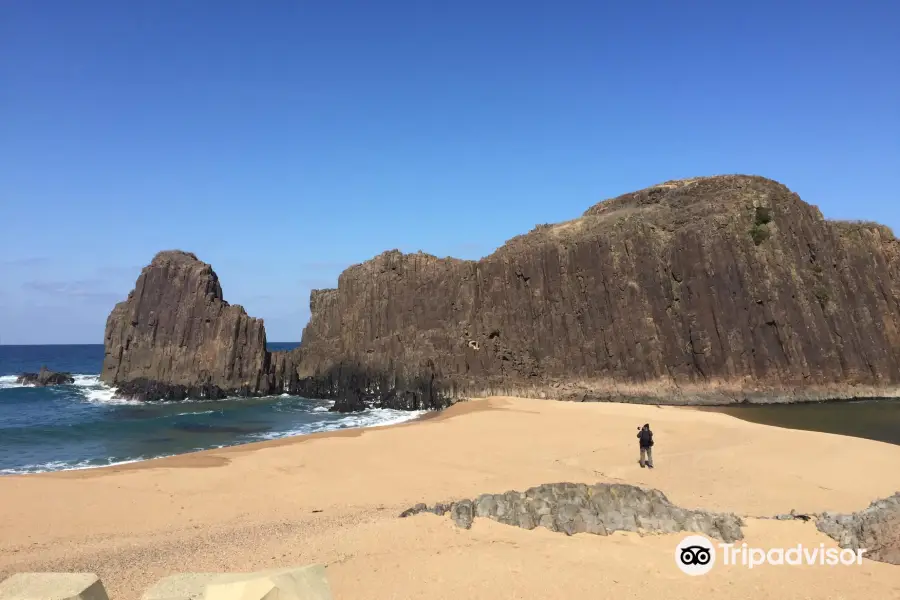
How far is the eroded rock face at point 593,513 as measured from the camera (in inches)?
379

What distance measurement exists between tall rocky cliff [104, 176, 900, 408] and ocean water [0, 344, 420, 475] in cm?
712

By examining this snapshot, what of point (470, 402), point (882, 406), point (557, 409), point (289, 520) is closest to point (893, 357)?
point (882, 406)

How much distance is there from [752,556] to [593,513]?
2.53 metres

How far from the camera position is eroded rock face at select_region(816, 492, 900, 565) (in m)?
8.30

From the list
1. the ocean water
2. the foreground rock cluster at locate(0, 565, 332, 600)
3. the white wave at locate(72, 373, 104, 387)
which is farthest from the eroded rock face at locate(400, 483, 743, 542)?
the white wave at locate(72, 373, 104, 387)

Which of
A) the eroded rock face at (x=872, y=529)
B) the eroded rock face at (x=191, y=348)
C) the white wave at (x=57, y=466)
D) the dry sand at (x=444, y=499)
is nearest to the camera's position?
the dry sand at (x=444, y=499)

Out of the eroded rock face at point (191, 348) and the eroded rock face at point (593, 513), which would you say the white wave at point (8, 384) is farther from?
the eroded rock face at point (593, 513)

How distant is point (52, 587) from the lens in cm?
563

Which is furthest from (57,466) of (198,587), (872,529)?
(872,529)

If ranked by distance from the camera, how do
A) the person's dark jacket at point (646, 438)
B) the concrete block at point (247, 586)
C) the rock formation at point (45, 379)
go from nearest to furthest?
the concrete block at point (247, 586) < the person's dark jacket at point (646, 438) < the rock formation at point (45, 379)

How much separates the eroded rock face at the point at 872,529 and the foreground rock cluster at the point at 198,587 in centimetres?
819

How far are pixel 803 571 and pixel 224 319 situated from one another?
55.8 metres

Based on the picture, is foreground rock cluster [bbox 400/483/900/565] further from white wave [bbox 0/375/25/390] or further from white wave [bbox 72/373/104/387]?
white wave [bbox 0/375/25/390]

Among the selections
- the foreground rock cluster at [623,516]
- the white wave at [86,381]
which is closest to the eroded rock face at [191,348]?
the white wave at [86,381]
